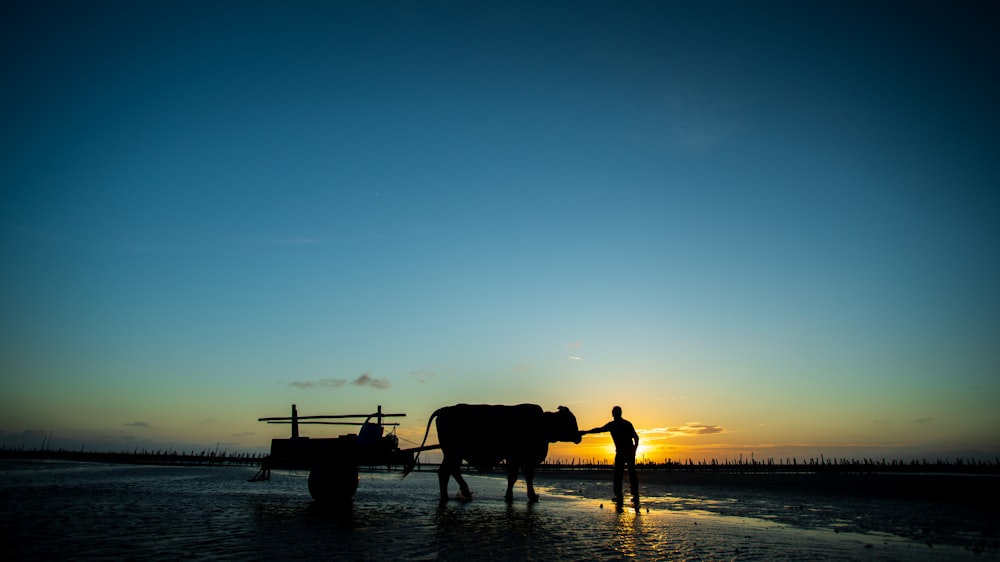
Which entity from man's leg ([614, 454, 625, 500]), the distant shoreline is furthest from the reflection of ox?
the distant shoreline

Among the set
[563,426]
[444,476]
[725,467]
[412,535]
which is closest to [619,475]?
[563,426]

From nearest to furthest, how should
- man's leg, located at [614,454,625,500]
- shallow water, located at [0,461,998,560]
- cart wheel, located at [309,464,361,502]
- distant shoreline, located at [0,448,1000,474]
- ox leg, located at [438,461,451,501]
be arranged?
shallow water, located at [0,461,998,560] → cart wheel, located at [309,464,361,502] → ox leg, located at [438,461,451,501] → man's leg, located at [614,454,625,500] → distant shoreline, located at [0,448,1000,474]

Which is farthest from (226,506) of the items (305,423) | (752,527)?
(752,527)

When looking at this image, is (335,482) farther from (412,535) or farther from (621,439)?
(621,439)

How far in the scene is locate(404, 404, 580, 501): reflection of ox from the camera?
13914mm

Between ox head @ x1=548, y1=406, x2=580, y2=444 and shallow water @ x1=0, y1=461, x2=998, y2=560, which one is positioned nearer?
shallow water @ x1=0, y1=461, x2=998, y2=560

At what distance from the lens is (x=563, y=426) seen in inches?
595

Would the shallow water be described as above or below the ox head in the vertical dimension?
below

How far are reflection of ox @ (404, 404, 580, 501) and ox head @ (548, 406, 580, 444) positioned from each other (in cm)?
35

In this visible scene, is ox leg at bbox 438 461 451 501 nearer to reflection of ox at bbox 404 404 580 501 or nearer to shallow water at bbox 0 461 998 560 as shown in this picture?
reflection of ox at bbox 404 404 580 501

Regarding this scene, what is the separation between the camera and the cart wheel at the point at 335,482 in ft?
43.5

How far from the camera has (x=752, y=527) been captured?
10.4 m

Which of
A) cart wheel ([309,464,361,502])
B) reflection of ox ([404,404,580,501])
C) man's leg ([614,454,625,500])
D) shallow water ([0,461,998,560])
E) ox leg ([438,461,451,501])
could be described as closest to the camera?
shallow water ([0,461,998,560])

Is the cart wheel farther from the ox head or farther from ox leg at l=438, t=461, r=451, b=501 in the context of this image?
the ox head
